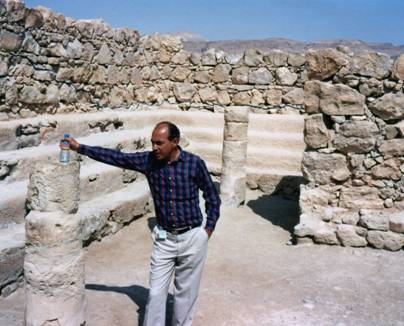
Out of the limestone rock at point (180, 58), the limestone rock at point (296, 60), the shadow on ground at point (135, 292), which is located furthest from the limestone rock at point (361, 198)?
the limestone rock at point (180, 58)

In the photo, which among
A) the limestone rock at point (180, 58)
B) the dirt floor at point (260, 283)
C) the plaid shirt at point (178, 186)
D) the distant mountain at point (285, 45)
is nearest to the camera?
the plaid shirt at point (178, 186)

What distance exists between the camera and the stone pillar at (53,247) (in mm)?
3945

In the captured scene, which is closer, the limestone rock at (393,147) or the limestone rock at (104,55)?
the limestone rock at (393,147)

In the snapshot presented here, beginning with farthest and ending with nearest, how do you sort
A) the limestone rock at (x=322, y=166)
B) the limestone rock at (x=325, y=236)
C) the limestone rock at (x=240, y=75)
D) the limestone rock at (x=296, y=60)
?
the limestone rock at (x=240, y=75) < the limestone rock at (x=296, y=60) < the limestone rock at (x=322, y=166) < the limestone rock at (x=325, y=236)

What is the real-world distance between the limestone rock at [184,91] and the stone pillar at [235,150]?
3645 mm

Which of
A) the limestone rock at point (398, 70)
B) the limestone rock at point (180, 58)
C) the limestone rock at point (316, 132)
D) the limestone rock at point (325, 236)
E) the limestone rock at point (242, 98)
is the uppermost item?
the limestone rock at point (180, 58)

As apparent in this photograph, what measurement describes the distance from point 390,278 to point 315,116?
2.49 metres

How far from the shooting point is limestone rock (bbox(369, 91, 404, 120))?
22.8 feet

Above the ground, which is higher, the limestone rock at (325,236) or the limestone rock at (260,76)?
the limestone rock at (260,76)

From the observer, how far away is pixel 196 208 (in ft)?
13.3

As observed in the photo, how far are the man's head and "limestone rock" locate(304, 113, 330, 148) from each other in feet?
12.3

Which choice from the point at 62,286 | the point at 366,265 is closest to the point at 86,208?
the point at 62,286

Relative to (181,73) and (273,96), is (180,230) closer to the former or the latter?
(273,96)

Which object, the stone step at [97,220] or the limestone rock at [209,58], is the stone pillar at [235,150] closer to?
the stone step at [97,220]
